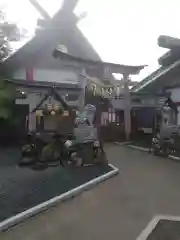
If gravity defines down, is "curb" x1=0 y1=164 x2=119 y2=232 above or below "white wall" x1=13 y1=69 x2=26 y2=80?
below

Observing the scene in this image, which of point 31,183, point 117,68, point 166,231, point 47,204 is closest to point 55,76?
point 117,68

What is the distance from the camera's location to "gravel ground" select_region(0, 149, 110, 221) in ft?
16.2

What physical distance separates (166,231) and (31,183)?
9.41 ft

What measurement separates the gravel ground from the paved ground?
339 mm

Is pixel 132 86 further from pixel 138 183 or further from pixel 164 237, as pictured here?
pixel 164 237

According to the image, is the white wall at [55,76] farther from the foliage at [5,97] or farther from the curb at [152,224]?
the curb at [152,224]

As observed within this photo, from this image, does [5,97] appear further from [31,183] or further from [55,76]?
[55,76]

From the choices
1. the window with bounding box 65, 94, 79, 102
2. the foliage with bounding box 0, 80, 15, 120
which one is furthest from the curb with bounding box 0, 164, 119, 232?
the window with bounding box 65, 94, 79, 102

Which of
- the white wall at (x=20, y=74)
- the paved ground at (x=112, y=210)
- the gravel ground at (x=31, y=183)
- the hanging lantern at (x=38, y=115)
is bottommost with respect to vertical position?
the paved ground at (x=112, y=210)

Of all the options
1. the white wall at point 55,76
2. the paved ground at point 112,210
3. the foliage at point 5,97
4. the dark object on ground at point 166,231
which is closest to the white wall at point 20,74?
the white wall at point 55,76

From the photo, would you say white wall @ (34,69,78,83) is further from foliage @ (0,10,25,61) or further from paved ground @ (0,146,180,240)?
paved ground @ (0,146,180,240)

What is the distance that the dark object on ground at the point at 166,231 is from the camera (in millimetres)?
3723

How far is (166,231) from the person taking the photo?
156 inches

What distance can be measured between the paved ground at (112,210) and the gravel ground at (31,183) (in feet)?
1.11
